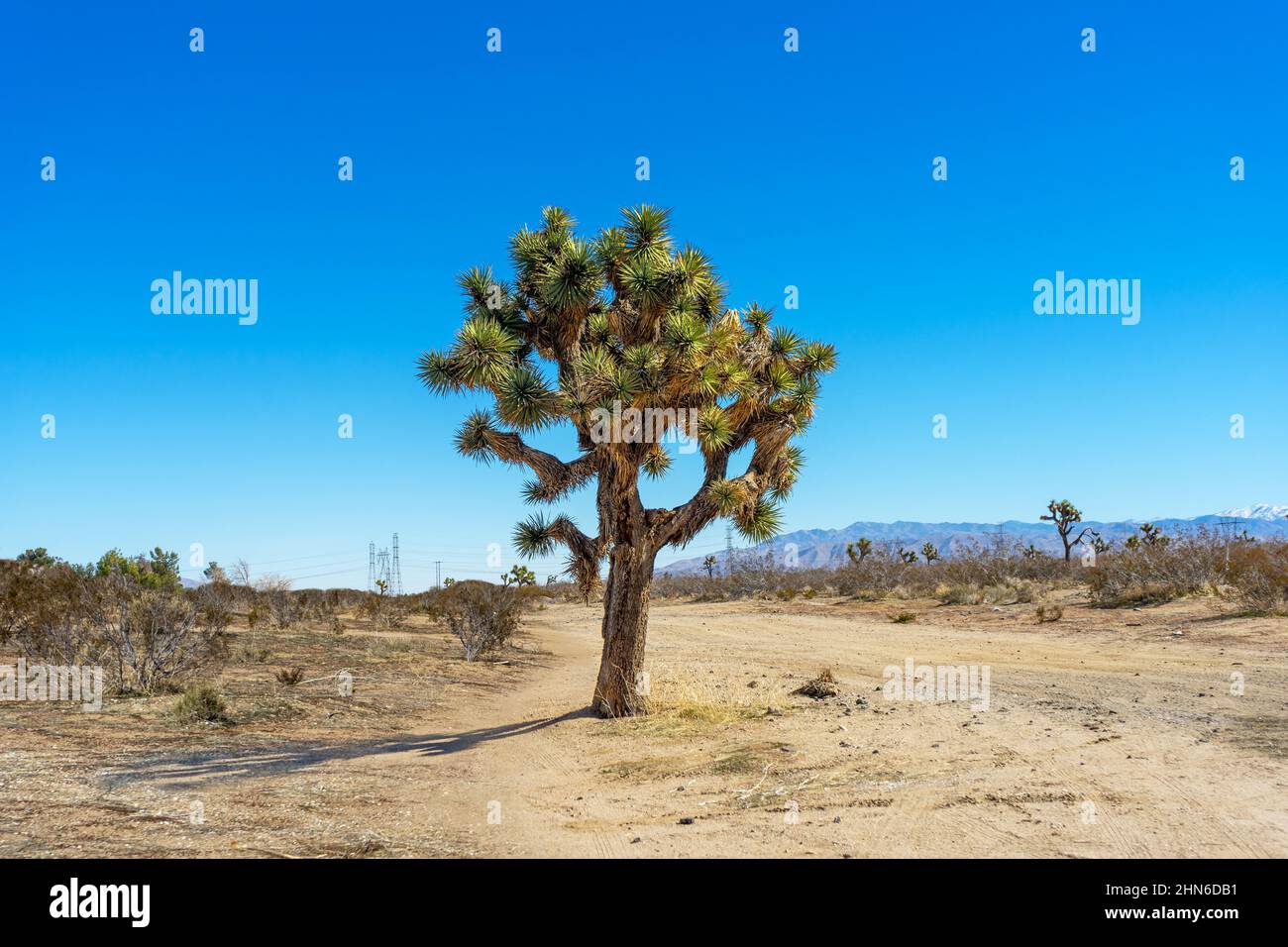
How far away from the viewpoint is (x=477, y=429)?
10.6 metres

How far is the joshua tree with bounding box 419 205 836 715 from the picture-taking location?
396 inches

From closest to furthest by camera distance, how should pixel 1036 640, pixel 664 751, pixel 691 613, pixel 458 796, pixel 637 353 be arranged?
pixel 458 796
pixel 664 751
pixel 637 353
pixel 1036 640
pixel 691 613

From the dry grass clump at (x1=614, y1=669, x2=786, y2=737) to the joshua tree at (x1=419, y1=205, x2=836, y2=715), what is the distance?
438 mm

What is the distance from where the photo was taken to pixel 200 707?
1036 cm

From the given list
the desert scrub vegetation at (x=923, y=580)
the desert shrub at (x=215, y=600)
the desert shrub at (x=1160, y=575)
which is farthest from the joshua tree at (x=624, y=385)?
the desert scrub vegetation at (x=923, y=580)

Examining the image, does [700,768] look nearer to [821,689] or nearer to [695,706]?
[695,706]

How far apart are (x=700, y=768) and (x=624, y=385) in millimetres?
4473

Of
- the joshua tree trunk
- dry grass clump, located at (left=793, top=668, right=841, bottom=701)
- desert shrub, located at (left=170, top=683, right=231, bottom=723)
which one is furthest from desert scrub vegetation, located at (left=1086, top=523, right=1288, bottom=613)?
desert shrub, located at (left=170, top=683, right=231, bottom=723)

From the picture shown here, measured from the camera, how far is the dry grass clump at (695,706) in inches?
398

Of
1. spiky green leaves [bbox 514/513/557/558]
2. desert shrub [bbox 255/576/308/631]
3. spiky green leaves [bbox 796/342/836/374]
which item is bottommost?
desert shrub [bbox 255/576/308/631]

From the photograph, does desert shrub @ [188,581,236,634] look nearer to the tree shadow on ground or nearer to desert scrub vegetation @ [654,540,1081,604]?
the tree shadow on ground
